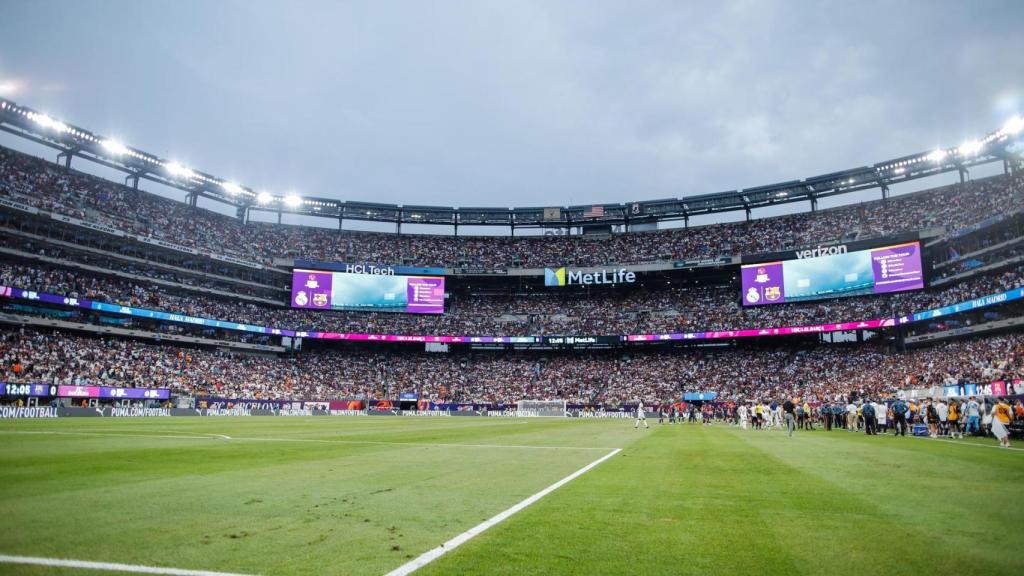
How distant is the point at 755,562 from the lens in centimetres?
503

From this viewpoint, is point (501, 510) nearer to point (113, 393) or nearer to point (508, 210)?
point (113, 393)

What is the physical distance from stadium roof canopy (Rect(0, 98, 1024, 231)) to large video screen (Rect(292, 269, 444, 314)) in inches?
413

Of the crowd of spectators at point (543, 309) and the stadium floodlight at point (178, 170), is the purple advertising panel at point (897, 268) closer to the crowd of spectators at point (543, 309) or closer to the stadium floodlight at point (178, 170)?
the crowd of spectators at point (543, 309)

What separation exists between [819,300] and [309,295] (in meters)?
57.8

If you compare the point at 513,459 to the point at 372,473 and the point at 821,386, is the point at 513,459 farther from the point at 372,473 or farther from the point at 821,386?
the point at 821,386

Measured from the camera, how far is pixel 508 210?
77.6m

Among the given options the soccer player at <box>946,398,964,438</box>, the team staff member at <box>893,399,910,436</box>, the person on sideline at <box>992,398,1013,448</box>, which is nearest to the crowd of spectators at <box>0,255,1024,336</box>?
the soccer player at <box>946,398,964,438</box>

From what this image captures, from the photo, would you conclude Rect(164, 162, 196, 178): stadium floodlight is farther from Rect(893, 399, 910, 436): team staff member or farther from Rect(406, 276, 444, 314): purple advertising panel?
Rect(893, 399, 910, 436): team staff member

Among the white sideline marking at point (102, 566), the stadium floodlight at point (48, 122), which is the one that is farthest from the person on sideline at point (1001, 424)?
the stadium floodlight at point (48, 122)

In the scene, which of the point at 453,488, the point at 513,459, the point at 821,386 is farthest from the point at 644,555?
the point at 821,386

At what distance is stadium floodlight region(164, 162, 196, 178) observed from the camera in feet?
197

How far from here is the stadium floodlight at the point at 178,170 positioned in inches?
2361

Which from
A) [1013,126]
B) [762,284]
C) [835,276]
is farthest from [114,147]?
[1013,126]

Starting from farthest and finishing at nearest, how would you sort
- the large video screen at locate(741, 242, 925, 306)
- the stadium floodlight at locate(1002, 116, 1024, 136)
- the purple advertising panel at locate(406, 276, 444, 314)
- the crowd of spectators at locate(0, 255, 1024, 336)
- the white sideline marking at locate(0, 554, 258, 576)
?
the purple advertising panel at locate(406, 276, 444, 314) → the large video screen at locate(741, 242, 925, 306) → the crowd of spectators at locate(0, 255, 1024, 336) → the stadium floodlight at locate(1002, 116, 1024, 136) → the white sideline marking at locate(0, 554, 258, 576)
